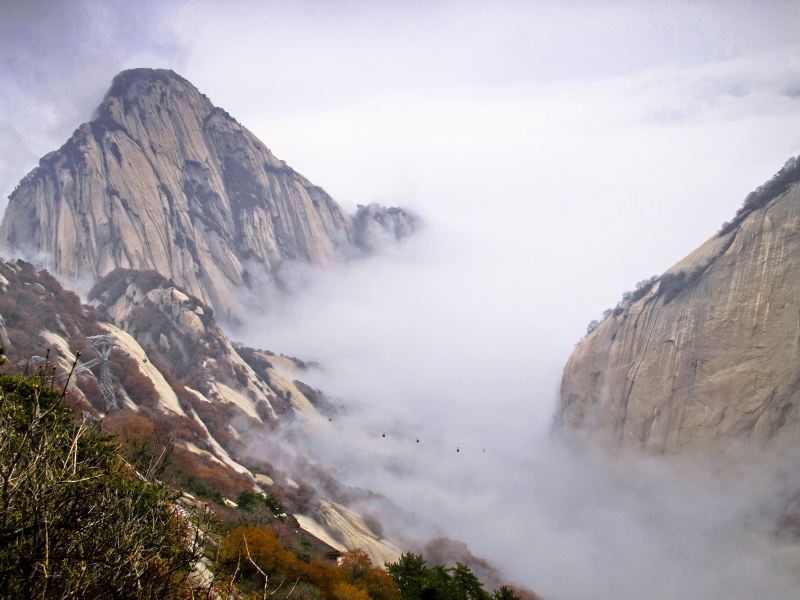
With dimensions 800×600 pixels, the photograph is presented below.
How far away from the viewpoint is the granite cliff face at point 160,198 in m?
110

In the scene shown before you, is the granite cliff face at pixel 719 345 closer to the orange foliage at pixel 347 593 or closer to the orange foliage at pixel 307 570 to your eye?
the orange foliage at pixel 307 570

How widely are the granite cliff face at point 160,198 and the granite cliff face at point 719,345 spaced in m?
91.4

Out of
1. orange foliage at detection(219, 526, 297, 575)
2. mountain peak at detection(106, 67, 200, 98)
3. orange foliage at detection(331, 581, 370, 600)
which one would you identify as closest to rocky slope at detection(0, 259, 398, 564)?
orange foliage at detection(219, 526, 297, 575)

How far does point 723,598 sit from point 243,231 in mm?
135122

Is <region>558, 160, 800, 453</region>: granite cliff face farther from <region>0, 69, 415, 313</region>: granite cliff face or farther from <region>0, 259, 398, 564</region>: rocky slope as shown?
<region>0, 69, 415, 313</region>: granite cliff face

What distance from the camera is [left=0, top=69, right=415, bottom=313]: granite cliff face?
110 meters

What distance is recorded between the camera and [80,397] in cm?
4378

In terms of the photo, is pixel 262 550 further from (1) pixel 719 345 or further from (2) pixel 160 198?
(2) pixel 160 198

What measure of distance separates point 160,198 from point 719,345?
368ft

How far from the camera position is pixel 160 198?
12081 centimetres

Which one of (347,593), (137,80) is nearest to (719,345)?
(347,593)

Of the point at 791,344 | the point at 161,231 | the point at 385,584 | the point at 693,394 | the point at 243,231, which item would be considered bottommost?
the point at 385,584

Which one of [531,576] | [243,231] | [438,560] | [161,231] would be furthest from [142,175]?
[531,576]

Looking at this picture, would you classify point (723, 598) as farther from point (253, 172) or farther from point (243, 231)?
point (253, 172)
